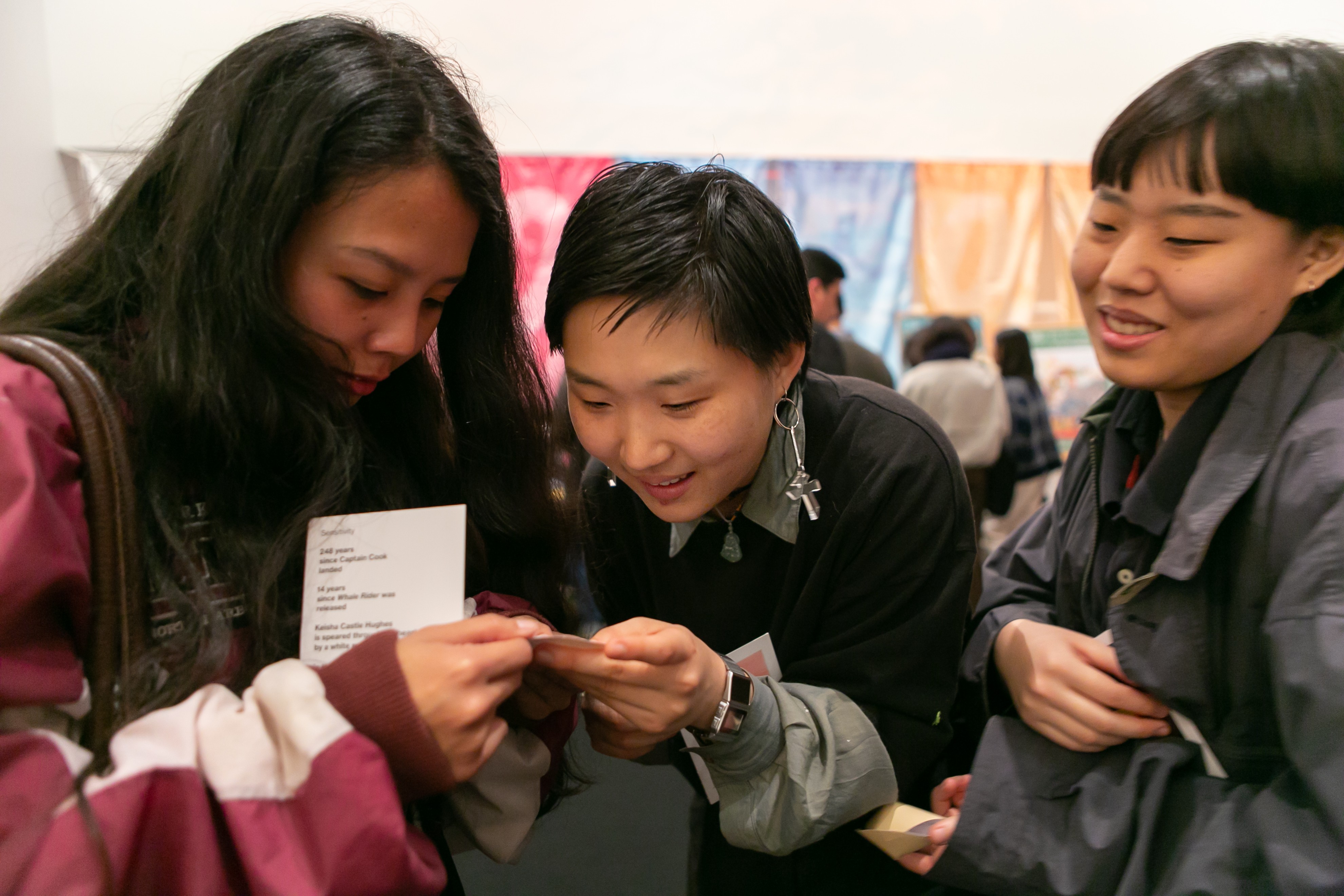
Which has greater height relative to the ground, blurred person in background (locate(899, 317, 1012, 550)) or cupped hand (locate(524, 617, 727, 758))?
cupped hand (locate(524, 617, 727, 758))

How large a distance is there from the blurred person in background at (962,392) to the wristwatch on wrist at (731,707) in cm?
314

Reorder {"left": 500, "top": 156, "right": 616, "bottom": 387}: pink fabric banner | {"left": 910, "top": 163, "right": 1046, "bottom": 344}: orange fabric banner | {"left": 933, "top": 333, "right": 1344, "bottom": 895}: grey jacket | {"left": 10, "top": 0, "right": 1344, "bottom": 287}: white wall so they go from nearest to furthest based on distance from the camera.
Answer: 1. {"left": 933, "top": 333, "right": 1344, "bottom": 895}: grey jacket
2. {"left": 10, "top": 0, "right": 1344, "bottom": 287}: white wall
3. {"left": 500, "top": 156, "right": 616, "bottom": 387}: pink fabric banner
4. {"left": 910, "top": 163, "right": 1046, "bottom": 344}: orange fabric banner

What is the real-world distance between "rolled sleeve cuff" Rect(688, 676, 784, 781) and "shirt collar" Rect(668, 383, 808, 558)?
22 centimetres

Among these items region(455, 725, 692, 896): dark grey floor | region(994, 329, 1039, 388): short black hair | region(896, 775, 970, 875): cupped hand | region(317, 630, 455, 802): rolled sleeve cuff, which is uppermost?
region(317, 630, 455, 802): rolled sleeve cuff

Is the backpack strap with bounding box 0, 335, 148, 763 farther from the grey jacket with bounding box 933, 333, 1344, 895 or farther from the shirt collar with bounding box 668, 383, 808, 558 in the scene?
the grey jacket with bounding box 933, 333, 1344, 895

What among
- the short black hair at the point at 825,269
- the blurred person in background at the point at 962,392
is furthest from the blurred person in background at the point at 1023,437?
the short black hair at the point at 825,269

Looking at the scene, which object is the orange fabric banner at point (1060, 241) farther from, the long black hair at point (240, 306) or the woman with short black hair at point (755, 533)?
the long black hair at point (240, 306)

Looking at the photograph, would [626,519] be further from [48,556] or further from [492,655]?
[48,556]

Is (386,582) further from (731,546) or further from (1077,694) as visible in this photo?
(1077,694)

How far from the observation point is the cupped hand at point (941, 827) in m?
0.99

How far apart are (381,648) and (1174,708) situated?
870 millimetres

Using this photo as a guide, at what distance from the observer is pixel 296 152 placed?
33.5 inches

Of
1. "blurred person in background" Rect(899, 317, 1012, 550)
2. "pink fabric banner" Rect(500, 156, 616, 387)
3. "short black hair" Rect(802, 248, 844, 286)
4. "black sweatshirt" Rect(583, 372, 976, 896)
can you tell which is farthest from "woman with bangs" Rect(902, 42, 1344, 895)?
"pink fabric banner" Rect(500, 156, 616, 387)

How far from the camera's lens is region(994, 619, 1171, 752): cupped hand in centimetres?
95
